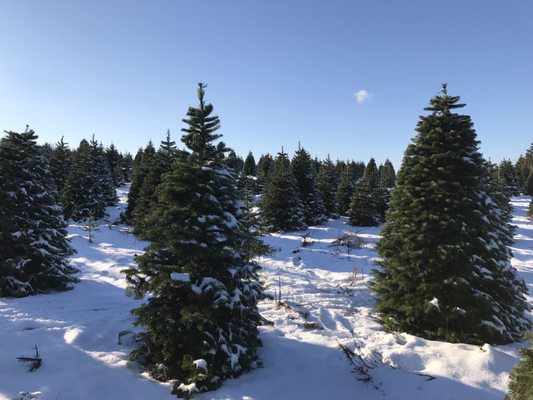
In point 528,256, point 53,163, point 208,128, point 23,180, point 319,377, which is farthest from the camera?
point 53,163

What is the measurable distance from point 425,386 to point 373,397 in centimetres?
107

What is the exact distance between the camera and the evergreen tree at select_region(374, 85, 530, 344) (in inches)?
338

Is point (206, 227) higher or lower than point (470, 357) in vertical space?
higher

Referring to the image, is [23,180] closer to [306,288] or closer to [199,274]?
[199,274]

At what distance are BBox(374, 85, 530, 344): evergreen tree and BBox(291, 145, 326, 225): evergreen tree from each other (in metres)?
19.4

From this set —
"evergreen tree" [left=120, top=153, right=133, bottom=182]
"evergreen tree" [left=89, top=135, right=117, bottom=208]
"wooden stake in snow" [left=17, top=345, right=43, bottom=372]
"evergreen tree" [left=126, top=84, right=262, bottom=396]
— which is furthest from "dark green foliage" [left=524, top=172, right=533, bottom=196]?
"evergreen tree" [left=120, top=153, right=133, bottom=182]

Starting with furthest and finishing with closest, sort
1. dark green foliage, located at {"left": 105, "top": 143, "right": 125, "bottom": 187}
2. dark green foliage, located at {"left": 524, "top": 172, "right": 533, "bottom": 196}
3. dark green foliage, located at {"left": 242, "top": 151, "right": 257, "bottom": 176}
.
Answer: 1. dark green foliage, located at {"left": 242, "top": 151, "right": 257, "bottom": 176}
2. dark green foliage, located at {"left": 105, "top": 143, "right": 125, "bottom": 187}
3. dark green foliage, located at {"left": 524, "top": 172, "right": 533, "bottom": 196}

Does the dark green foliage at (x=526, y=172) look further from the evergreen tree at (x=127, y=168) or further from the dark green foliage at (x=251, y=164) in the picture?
the evergreen tree at (x=127, y=168)

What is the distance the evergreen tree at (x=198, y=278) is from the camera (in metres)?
6.53

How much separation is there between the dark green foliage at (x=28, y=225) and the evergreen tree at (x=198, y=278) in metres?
7.42

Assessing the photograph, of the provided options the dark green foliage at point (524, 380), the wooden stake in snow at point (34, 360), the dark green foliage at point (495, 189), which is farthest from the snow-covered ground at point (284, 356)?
the dark green foliage at point (495, 189)

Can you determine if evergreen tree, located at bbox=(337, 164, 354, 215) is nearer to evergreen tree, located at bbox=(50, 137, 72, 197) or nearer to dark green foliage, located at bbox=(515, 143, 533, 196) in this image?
evergreen tree, located at bbox=(50, 137, 72, 197)

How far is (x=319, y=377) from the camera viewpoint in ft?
22.6

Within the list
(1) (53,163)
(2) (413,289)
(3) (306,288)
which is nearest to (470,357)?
(2) (413,289)
